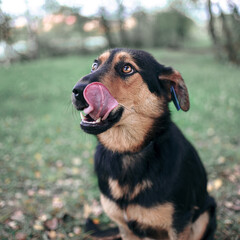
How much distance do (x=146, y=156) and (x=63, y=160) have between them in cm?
289

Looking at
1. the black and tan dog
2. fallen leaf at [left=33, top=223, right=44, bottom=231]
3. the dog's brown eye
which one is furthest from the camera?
fallen leaf at [left=33, top=223, right=44, bottom=231]

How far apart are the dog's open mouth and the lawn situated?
1.07 meters

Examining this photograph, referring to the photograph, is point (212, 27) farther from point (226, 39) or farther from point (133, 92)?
point (133, 92)

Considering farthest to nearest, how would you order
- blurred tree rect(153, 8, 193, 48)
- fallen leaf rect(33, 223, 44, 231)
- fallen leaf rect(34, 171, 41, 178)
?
blurred tree rect(153, 8, 193, 48) → fallen leaf rect(34, 171, 41, 178) → fallen leaf rect(33, 223, 44, 231)

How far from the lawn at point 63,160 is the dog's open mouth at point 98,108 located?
1.07 meters

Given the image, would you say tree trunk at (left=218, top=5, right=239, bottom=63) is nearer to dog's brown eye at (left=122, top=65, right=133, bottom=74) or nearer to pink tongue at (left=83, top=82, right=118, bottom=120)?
dog's brown eye at (left=122, top=65, right=133, bottom=74)

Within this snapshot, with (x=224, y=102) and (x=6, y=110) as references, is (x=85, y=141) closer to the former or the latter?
(x=6, y=110)

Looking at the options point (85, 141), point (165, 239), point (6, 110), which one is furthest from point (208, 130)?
point (6, 110)

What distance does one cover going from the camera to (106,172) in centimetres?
273

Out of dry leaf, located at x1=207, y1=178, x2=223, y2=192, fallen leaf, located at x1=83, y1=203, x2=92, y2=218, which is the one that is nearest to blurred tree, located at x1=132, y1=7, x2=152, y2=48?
dry leaf, located at x1=207, y1=178, x2=223, y2=192

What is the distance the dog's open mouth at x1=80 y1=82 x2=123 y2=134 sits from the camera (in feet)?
6.87

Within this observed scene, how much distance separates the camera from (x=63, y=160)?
199 inches

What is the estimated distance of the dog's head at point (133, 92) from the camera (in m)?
2.29

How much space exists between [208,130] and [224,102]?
218 cm
